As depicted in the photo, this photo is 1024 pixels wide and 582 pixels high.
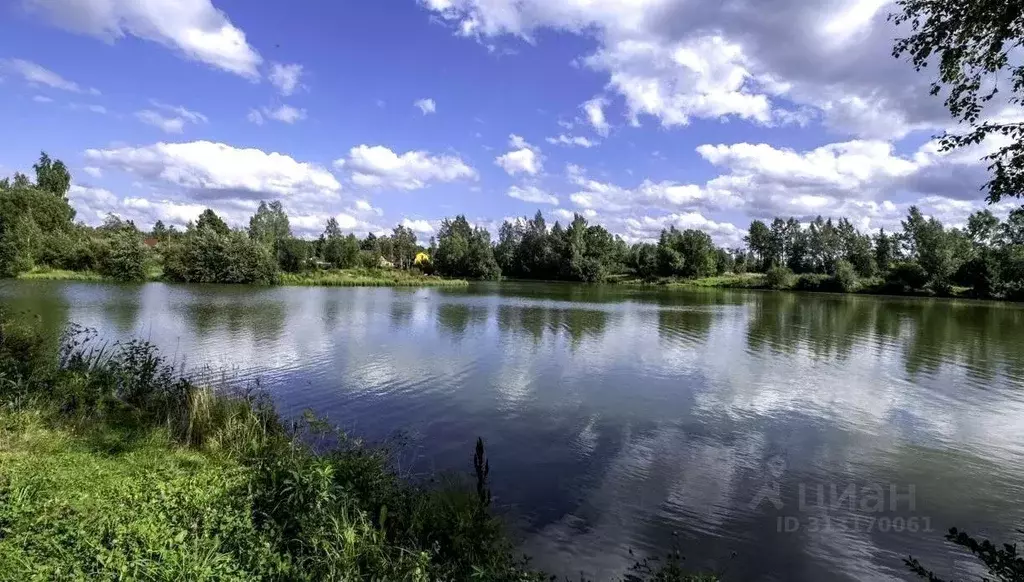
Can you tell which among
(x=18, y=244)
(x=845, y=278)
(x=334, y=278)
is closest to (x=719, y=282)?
(x=845, y=278)

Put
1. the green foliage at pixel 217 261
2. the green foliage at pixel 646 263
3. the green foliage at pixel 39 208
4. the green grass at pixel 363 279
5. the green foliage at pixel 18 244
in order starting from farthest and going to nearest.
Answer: the green foliage at pixel 646 263 → the green grass at pixel 363 279 → the green foliage at pixel 39 208 → the green foliage at pixel 217 261 → the green foliage at pixel 18 244

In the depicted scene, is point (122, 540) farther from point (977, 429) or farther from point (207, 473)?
point (977, 429)

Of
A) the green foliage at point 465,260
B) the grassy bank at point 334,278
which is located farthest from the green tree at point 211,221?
the green foliage at point 465,260

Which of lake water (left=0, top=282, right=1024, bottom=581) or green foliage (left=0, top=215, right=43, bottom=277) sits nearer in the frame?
lake water (left=0, top=282, right=1024, bottom=581)

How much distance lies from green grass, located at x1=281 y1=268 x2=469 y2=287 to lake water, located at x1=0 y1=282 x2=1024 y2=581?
41.2m

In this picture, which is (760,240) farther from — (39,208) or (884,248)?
(39,208)

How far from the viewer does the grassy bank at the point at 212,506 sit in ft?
17.7

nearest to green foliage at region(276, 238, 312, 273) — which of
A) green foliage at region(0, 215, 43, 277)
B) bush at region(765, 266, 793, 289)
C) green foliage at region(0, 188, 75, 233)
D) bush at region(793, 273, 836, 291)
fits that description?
green foliage at region(0, 188, 75, 233)

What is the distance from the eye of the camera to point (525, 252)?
127m

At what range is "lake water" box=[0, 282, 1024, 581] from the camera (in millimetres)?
8461

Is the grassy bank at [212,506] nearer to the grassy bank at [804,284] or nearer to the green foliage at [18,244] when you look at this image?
the green foliage at [18,244]

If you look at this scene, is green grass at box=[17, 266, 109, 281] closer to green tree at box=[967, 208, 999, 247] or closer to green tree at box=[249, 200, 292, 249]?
green tree at box=[249, 200, 292, 249]

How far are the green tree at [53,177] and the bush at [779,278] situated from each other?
127537 millimetres

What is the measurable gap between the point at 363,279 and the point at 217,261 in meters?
18.5
